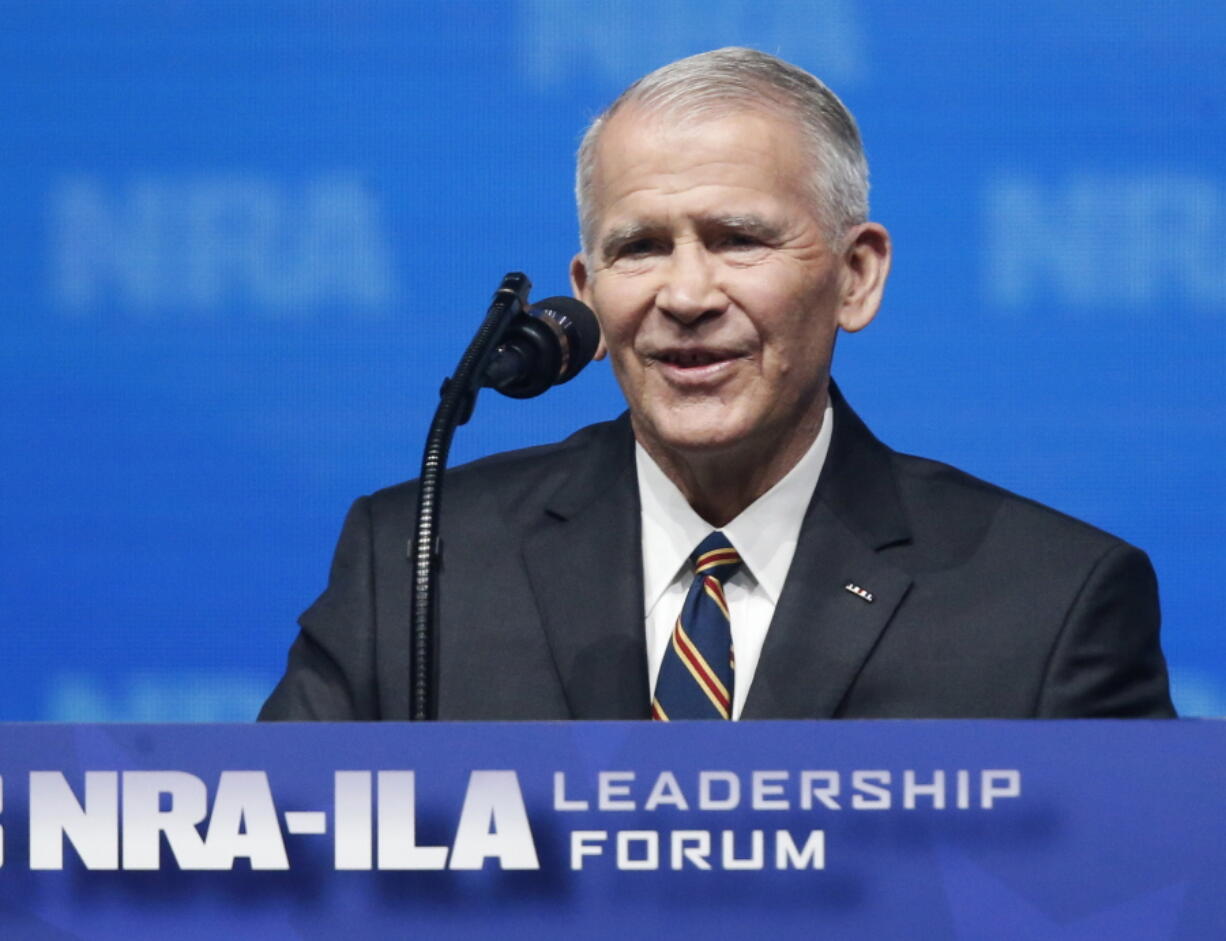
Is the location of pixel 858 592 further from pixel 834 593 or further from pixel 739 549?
pixel 739 549

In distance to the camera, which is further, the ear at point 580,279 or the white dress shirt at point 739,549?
the ear at point 580,279

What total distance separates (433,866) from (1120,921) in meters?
0.42

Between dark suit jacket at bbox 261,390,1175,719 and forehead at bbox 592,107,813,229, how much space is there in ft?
1.04

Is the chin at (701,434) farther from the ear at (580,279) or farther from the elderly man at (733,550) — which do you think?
the ear at (580,279)

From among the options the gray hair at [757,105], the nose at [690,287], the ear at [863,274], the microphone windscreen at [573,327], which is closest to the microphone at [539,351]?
the microphone windscreen at [573,327]

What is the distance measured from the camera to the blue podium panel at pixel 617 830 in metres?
1.03

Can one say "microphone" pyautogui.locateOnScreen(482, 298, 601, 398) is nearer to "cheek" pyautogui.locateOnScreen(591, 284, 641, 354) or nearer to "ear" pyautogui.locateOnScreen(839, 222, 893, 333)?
"cheek" pyautogui.locateOnScreen(591, 284, 641, 354)

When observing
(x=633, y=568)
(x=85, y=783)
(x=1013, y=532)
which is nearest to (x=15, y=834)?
(x=85, y=783)

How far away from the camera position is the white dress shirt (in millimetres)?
1703

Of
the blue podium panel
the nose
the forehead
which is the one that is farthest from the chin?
the blue podium panel

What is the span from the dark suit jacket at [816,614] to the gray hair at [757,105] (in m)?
0.28

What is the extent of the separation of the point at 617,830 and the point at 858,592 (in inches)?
27.5

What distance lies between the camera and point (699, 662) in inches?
64.2

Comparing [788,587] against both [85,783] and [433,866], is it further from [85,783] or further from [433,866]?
[85,783]
